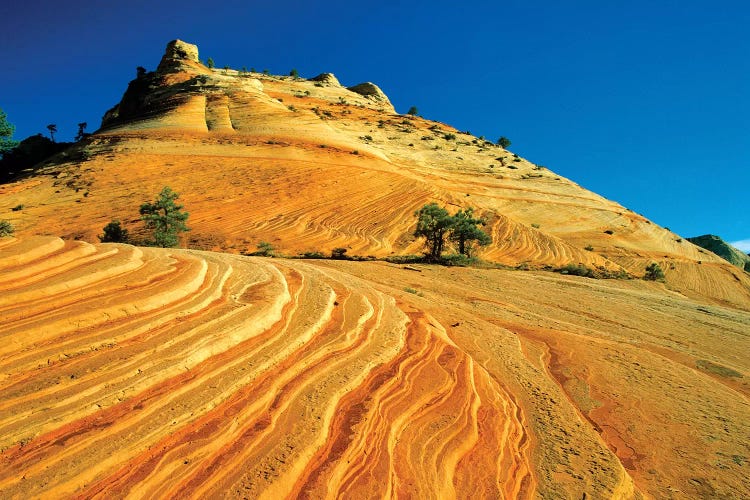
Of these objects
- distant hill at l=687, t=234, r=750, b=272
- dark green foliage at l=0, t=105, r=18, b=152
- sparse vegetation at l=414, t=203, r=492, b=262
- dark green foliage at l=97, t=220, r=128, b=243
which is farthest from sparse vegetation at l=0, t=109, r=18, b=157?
distant hill at l=687, t=234, r=750, b=272

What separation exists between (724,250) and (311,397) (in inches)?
2477

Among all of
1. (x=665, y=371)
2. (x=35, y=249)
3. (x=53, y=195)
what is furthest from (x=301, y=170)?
(x=665, y=371)

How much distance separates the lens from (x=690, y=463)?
3805mm

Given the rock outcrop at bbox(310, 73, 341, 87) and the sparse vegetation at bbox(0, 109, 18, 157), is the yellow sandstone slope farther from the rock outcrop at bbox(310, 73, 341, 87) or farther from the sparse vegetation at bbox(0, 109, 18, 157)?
the rock outcrop at bbox(310, 73, 341, 87)

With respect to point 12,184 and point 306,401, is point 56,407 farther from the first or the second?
point 12,184

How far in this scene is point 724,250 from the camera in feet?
161

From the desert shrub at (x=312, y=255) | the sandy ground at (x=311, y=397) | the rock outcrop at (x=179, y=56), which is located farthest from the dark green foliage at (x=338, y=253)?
the rock outcrop at (x=179, y=56)

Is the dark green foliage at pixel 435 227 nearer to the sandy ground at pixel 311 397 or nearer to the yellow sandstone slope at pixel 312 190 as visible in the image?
the yellow sandstone slope at pixel 312 190

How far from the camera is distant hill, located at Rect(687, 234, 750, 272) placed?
48.3m

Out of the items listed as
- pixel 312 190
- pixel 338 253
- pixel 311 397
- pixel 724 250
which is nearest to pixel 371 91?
pixel 312 190

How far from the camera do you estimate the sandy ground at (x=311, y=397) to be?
3.06 metres

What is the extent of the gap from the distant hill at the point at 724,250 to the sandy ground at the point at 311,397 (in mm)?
54931

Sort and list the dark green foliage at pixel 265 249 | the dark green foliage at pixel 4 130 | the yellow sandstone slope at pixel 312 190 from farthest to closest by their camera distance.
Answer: the dark green foliage at pixel 4 130 < the yellow sandstone slope at pixel 312 190 < the dark green foliage at pixel 265 249

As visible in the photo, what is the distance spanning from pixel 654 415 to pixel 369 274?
7598 millimetres
